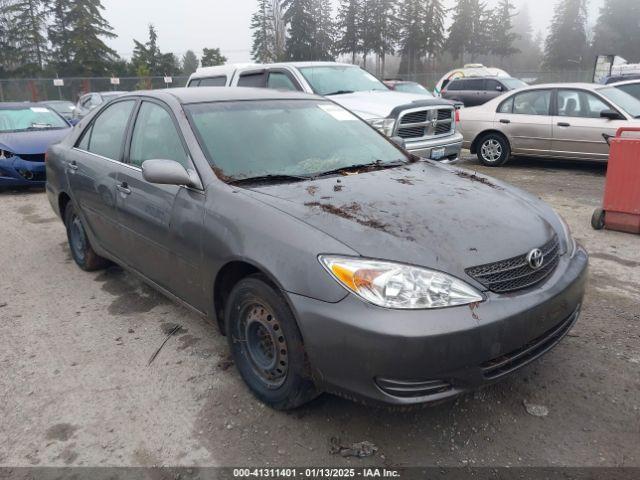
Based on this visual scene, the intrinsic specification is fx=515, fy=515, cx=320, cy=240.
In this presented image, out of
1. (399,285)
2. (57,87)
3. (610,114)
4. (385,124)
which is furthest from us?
(57,87)

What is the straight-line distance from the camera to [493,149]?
9930 mm

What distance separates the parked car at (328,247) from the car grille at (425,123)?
3.35 m

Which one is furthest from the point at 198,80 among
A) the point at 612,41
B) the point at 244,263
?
the point at 612,41

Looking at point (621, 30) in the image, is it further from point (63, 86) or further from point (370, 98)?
point (370, 98)

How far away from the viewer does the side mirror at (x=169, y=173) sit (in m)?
3.03

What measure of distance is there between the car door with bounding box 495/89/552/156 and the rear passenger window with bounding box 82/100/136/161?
24.5 feet

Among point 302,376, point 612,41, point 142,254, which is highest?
point 612,41

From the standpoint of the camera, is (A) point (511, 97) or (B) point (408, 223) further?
(A) point (511, 97)

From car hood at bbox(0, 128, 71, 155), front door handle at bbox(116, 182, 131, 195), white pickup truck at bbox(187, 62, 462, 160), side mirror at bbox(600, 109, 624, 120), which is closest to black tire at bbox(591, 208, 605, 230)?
white pickup truck at bbox(187, 62, 462, 160)

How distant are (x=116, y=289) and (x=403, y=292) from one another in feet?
10.5

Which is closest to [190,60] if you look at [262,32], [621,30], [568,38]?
[262,32]

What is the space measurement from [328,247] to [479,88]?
18570 millimetres

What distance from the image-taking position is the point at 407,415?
274 centimetres

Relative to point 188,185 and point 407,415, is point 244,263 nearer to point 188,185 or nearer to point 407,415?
point 188,185
